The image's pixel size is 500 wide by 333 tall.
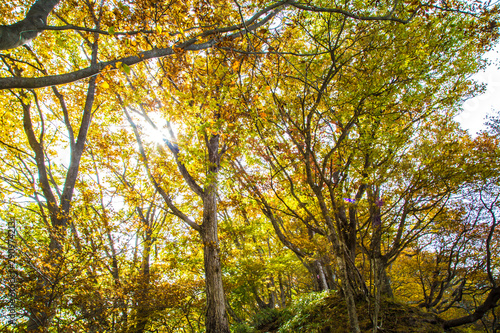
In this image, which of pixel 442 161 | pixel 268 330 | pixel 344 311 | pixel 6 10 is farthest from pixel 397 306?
pixel 6 10

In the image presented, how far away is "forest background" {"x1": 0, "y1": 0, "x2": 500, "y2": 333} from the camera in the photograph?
3.35 meters

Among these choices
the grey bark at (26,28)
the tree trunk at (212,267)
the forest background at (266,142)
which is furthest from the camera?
the tree trunk at (212,267)

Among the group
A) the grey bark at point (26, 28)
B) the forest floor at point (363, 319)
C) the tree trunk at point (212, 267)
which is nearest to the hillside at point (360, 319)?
the forest floor at point (363, 319)

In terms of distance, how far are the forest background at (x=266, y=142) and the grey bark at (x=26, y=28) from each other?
2cm

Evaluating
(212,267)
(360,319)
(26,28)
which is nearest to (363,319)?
(360,319)

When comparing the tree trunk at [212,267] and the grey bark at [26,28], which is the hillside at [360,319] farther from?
the grey bark at [26,28]

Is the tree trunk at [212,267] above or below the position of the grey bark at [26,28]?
below

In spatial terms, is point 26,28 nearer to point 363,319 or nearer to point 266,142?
point 266,142

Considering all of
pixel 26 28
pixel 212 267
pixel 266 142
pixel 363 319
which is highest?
pixel 26 28

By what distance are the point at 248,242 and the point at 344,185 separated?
5.54m

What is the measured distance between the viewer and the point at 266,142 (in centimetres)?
375

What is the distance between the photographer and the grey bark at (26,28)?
91.0 inches

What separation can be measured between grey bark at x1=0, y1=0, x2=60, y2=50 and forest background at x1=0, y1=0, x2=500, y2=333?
0.02 m

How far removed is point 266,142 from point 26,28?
11.1 feet
